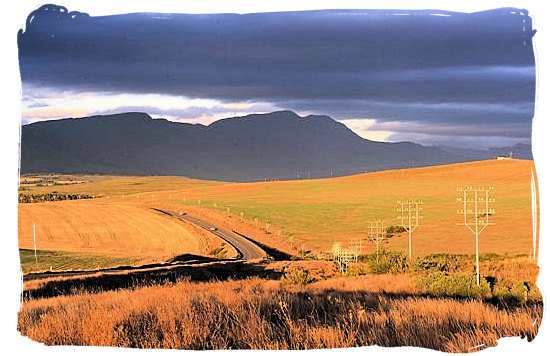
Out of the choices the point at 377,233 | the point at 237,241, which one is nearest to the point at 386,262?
the point at 377,233

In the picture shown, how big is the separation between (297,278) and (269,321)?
2.67 feet

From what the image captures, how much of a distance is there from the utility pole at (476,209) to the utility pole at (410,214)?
12.4 inches

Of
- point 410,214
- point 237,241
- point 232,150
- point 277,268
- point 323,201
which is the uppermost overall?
point 232,150

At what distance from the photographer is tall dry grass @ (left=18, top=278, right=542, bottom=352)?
6883 millimetres

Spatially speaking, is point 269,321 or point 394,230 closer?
point 269,321

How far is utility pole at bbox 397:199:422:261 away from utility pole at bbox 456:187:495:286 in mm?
316

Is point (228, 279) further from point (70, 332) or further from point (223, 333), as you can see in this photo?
point (70, 332)

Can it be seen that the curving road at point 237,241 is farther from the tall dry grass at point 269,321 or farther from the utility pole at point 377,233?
the utility pole at point 377,233

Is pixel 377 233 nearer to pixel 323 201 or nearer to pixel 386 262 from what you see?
pixel 386 262

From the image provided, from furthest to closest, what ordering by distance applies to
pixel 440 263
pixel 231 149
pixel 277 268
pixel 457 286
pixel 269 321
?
pixel 231 149 → pixel 277 268 → pixel 440 263 → pixel 457 286 → pixel 269 321

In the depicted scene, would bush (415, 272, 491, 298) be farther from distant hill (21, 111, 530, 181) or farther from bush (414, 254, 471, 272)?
distant hill (21, 111, 530, 181)

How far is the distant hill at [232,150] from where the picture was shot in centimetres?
789

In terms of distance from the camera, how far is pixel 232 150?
818cm

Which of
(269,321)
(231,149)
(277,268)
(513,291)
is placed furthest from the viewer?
(231,149)
